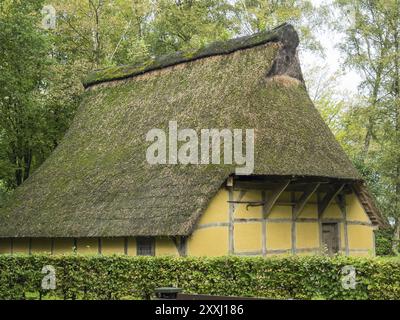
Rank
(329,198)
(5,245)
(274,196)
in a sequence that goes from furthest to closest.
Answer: (5,245)
(329,198)
(274,196)

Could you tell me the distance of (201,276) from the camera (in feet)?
45.9

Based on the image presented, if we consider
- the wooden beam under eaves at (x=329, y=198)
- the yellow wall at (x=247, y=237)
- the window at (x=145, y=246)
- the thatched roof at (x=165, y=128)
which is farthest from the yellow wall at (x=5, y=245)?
the wooden beam under eaves at (x=329, y=198)

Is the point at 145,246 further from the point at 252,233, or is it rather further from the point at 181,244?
the point at 252,233

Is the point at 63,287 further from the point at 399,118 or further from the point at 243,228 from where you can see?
the point at 399,118

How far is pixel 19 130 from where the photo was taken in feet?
90.6

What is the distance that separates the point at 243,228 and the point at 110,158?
5.79 m

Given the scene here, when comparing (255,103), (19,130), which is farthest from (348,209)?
(19,130)

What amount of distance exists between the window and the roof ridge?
268 inches

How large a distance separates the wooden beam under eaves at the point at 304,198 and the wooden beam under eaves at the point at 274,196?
3.58ft

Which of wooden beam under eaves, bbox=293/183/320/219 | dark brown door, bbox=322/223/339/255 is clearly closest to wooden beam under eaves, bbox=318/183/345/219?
dark brown door, bbox=322/223/339/255

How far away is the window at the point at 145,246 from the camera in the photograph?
707 inches

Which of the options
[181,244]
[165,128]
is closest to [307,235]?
[181,244]

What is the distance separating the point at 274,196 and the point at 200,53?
21.8 ft

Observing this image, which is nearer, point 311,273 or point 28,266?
point 311,273
